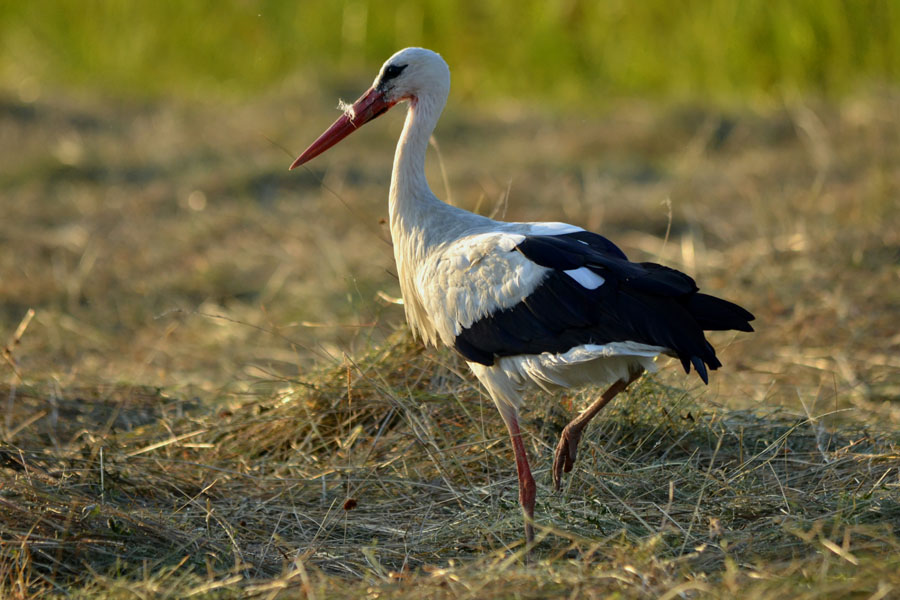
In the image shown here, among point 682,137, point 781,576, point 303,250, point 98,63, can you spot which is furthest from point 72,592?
point 98,63

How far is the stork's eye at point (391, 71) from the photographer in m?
3.59

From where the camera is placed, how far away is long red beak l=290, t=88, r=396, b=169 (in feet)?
12.1

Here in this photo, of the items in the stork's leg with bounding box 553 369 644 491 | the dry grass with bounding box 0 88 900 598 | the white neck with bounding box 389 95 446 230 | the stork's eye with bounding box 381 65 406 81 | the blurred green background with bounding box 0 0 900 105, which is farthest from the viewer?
the blurred green background with bounding box 0 0 900 105

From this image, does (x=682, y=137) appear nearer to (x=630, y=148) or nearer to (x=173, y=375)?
(x=630, y=148)

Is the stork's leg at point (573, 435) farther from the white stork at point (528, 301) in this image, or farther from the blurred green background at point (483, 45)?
the blurred green background at point (483, 45)

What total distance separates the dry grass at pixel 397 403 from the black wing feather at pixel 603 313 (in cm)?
48

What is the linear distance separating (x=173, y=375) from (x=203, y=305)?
1.03 m

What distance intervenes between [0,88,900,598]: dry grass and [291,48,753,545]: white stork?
0.34 m

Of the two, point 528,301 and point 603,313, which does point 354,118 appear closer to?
point 528,301

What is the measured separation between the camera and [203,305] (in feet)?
19.9

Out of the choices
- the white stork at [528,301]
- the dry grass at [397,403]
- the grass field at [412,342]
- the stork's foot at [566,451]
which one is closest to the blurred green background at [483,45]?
the grass field at [412,342]

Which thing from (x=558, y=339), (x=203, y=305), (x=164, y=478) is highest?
(x=558, y=339)

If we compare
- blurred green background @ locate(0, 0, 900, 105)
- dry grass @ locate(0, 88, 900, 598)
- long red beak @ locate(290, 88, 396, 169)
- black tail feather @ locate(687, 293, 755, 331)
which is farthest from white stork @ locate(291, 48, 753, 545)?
blurred green background @ locate(0, 0, 900, 105)

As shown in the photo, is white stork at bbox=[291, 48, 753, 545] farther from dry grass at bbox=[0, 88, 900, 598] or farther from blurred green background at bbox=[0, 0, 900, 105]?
blurred green background at bbox=[0, 0, 900, 105]
